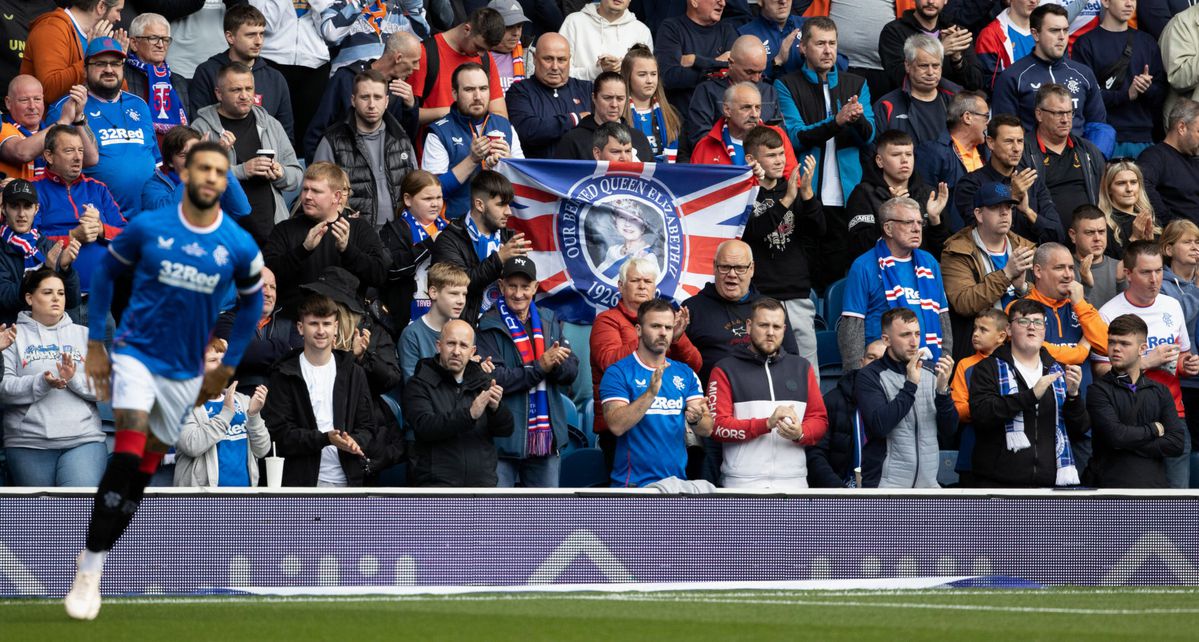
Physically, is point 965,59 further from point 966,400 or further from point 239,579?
point 239,579

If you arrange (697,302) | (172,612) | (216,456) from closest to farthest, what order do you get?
(172,612) < (216,456) < (697,302)

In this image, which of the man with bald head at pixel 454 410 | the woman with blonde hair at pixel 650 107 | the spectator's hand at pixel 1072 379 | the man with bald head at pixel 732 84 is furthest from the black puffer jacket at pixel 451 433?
the man with bald head at pixel 732 84

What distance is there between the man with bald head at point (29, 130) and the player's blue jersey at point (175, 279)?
4041 mm

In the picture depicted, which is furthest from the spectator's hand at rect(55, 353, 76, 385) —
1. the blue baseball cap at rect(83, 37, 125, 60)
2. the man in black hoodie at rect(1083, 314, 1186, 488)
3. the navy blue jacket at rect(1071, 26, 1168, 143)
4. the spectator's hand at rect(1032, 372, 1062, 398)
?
the navy blue jacket at rect(1071, 26, 1168, 143)

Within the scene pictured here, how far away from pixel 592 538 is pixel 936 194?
15.5ft

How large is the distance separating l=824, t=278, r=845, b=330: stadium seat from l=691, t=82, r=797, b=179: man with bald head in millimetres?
985

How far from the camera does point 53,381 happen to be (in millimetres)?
9781

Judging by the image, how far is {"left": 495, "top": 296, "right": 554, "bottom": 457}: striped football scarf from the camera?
10.6 metres

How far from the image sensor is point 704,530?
9.36m

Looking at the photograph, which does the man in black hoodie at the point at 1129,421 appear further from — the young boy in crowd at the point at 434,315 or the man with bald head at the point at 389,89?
the man with bald head at the point at 389,89

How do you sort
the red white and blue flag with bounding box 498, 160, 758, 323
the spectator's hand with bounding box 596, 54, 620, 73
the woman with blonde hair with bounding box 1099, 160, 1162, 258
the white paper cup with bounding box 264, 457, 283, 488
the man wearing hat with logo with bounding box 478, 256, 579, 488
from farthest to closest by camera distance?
the spectator's hand with bounding box 596, 54, 620, 73
the woman with blonde hair with bounding box 1099, 160, 1162, 258
the red white and blue flag with bounding box 498, 160, 758, 323
the man wearing hat with logo with bounding box 478, 256, 579, 488
the white paper cup with bounding box 264, 457, 283, 488

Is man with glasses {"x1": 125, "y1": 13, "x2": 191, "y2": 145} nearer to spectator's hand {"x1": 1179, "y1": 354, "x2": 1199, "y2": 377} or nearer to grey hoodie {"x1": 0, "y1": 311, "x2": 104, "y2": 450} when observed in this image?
grey hoodie {"x1": 0, "y1": 311, "x2": 104, "y2": 450}

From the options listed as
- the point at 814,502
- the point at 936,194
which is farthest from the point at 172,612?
the point at 936,194

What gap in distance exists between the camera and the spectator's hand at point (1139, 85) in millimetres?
14945
